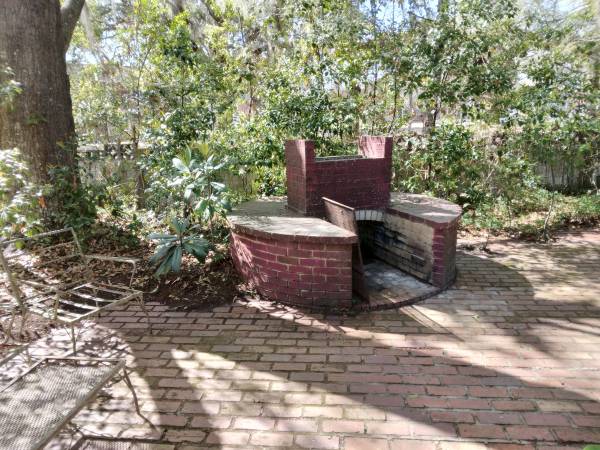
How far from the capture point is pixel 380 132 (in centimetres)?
710

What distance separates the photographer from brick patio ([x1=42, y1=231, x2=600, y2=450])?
2.31m

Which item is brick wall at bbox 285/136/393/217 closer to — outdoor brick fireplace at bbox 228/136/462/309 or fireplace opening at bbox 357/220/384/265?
outdoor brick fireplace at bbox 228/136/462/309

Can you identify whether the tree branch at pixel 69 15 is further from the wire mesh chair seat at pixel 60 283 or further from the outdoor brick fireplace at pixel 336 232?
the outdoor brick fireplace at pixel 336 232

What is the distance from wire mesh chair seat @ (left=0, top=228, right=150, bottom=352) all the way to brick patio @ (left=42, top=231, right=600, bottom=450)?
13.6 inches

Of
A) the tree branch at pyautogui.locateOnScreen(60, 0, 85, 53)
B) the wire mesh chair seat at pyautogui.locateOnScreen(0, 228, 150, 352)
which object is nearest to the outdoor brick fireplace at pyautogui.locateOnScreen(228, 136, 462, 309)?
the wire mesh chair seat at pyautogui.locateOnScreen(0, 228, 150, 352)

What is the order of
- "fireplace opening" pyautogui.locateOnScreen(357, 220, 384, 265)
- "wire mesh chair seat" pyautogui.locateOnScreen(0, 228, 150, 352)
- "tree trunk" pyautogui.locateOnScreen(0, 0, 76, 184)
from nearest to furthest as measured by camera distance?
"wire mesh chair seat" pyautogui.locateOnScreen(0, 228, 150, 352) < "tree trunk" pyautogui.locateOnScreen(0, 0, 76, 184) < "fireplace opening" pyautogui.locateOnScreen(357, 220, 384, 265)

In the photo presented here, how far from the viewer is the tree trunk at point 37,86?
5012 millimetres

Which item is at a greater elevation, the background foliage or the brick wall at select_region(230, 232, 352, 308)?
→ the background foliage

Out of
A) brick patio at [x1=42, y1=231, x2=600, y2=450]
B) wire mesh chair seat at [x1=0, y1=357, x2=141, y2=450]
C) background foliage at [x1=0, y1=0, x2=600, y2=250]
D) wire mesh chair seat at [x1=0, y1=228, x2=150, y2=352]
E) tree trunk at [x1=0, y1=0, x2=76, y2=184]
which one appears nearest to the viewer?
wire mesh chair seat at [x1=0, y1=357, x2=141, y2=450]

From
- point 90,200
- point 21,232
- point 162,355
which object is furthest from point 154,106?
point 162,355

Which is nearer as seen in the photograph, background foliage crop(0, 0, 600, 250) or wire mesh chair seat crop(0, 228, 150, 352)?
wire mesh chair seat crop(0, 228, 150, 352)

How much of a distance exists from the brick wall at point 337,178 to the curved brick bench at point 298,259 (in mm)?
494

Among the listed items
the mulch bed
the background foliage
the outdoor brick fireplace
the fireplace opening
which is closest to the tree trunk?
the background foliage

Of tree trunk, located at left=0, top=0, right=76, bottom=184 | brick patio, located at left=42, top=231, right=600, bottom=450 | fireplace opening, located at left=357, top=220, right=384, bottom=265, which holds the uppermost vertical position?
tree trunk, located at left=0, top=0, right=76, bottom=184
